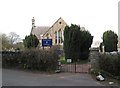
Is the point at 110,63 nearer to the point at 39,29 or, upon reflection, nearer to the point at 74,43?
the point at 74,43

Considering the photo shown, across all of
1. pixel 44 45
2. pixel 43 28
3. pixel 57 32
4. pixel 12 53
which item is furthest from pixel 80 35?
pixel 43 28

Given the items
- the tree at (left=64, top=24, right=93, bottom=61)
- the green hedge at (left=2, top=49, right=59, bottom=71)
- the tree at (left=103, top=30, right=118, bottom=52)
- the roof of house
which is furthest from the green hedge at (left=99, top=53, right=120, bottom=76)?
the roof of house

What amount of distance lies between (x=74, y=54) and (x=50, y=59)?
890 cm

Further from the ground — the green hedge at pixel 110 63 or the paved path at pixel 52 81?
the green hedge at pixel 110 63

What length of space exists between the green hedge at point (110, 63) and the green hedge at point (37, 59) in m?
4.17

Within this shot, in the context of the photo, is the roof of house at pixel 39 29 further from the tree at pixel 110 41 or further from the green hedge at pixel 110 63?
the green hedge at pixel 110 63

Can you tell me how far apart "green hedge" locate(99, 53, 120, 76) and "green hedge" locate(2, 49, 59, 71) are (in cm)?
417

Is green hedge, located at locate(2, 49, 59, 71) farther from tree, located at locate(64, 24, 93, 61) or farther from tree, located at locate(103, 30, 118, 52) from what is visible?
tree, located at locate(103, 30, 118, 52)

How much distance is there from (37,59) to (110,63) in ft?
20.6

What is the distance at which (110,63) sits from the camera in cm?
1867

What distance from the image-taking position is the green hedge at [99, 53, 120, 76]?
18.4m

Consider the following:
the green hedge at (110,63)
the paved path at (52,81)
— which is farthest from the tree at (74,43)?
the green hedge at (110,63)

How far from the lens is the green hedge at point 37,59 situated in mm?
21234

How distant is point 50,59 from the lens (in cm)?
2119
